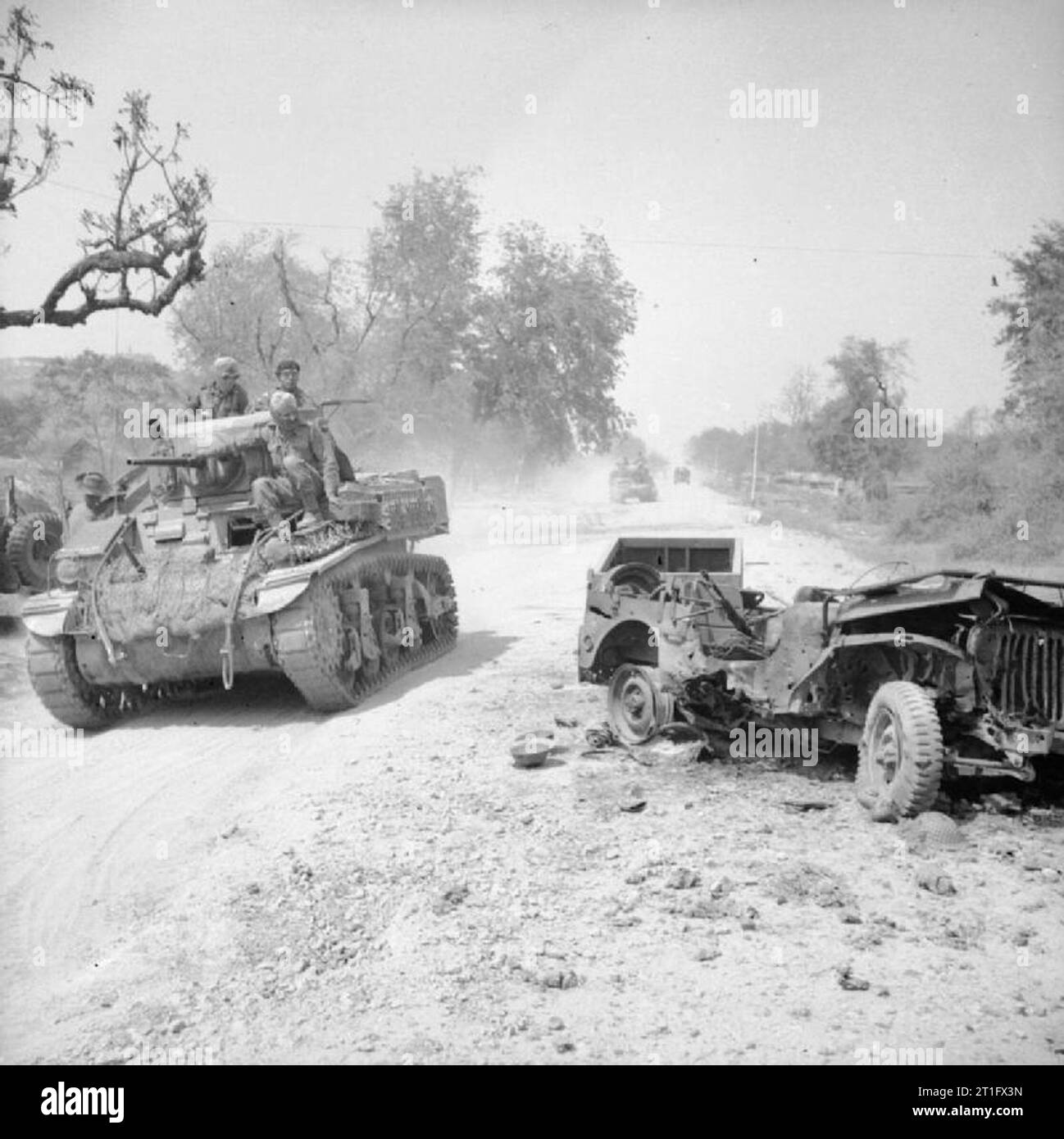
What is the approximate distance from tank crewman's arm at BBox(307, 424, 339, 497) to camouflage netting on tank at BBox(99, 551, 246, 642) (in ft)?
4.53

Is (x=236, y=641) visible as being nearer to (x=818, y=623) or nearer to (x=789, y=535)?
(x=818, y=623)

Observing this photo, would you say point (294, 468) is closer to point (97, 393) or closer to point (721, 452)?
point (97, 393)

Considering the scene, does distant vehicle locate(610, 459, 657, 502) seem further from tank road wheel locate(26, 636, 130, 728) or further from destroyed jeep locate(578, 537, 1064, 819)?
destroyed jeep locate(578, 537, 1064, 819)

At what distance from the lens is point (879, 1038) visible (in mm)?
4426

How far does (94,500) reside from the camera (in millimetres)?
12695

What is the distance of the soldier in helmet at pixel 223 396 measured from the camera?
13.4m

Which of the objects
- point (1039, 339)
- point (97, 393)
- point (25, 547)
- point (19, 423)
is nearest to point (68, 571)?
point (25, 547)

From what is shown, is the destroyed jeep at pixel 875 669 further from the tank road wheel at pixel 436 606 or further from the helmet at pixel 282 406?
the tank road wheel at pixel 436 606

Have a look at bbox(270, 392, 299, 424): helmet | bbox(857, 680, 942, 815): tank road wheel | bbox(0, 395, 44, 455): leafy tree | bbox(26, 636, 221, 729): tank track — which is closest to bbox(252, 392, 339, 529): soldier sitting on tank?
bbox(270, 392, 299, 424): helmet

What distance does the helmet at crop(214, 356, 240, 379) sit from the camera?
13.3 metres

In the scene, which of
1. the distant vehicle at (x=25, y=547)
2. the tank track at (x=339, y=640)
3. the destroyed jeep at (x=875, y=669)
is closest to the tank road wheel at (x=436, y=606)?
the tank track at (x=339, y=640)

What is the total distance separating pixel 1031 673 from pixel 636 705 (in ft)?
9.82

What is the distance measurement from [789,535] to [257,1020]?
983 inches
